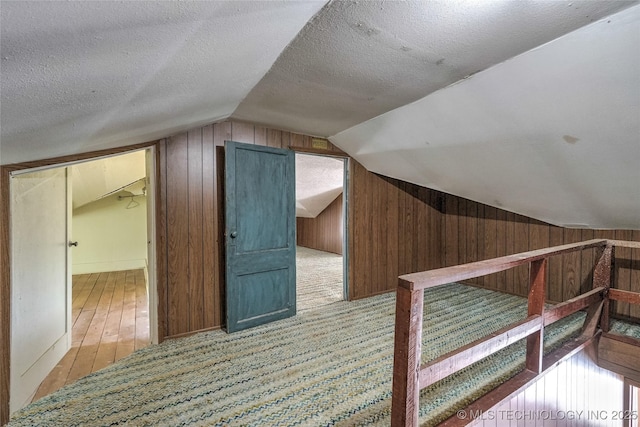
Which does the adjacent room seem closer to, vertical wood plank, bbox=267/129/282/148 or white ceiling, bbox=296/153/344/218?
vertical wood plank, bbox=267/129/282/148

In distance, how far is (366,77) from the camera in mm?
1740

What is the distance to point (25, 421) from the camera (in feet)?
5.32

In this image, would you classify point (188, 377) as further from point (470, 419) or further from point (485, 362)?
point (485, 362)

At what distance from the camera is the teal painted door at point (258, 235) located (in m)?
2.66

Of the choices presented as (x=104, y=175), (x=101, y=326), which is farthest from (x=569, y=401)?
(x=104, y=175)

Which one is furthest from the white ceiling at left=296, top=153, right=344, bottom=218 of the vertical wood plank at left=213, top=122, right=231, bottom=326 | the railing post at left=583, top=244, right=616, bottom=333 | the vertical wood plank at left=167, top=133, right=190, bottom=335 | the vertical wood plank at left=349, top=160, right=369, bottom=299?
the railing post at left=583, top=244, right=616, bottom=333

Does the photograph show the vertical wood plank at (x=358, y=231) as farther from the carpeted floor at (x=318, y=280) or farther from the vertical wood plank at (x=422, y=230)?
the vertical wood plank at (x=422, y=230)

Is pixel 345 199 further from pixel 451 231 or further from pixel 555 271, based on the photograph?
pixel 555 271

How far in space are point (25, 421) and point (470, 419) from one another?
2.32 m

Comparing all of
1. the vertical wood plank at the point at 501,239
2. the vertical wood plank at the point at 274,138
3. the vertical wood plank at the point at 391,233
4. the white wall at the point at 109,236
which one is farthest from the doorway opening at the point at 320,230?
the white wall at the point at 109,236

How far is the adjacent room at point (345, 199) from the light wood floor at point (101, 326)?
0.10 ft

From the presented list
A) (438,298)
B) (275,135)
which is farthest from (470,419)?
(275,135)

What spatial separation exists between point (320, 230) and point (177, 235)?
5.30 metres

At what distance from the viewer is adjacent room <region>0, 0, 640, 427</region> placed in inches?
44.2
